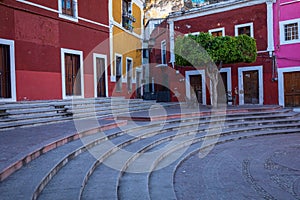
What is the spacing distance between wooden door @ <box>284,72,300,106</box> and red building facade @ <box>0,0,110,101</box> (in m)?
8.97

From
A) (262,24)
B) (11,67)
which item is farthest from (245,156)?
(262,24)

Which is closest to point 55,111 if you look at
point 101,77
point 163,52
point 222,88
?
point 101,77

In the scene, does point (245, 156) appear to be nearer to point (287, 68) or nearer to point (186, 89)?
point (287, 68)

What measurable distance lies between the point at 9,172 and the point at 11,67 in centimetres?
650

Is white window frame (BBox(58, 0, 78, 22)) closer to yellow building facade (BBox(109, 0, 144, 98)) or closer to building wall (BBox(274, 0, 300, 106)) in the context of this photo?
yellow building facade (BBox(109, 0, 144, 98))

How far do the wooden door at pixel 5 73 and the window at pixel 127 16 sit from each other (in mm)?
8816

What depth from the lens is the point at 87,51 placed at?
13172 millimetres

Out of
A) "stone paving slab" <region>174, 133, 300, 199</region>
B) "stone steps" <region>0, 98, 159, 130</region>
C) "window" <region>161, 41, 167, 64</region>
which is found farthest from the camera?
"window" <region>161, 41, 167, 64</region>

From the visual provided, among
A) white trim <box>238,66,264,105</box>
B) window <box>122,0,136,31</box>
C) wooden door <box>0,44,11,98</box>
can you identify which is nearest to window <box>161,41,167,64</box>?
window <box>122,0,136,31</box>

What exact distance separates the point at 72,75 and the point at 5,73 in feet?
10.7

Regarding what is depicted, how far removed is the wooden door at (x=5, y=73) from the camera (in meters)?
9.38

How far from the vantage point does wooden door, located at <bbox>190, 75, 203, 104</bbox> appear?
18350mm

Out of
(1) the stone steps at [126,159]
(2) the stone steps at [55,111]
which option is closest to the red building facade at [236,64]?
(1) the stone steps at [126,159]

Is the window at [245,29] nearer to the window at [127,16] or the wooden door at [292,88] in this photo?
the wooden door at [292,88]
